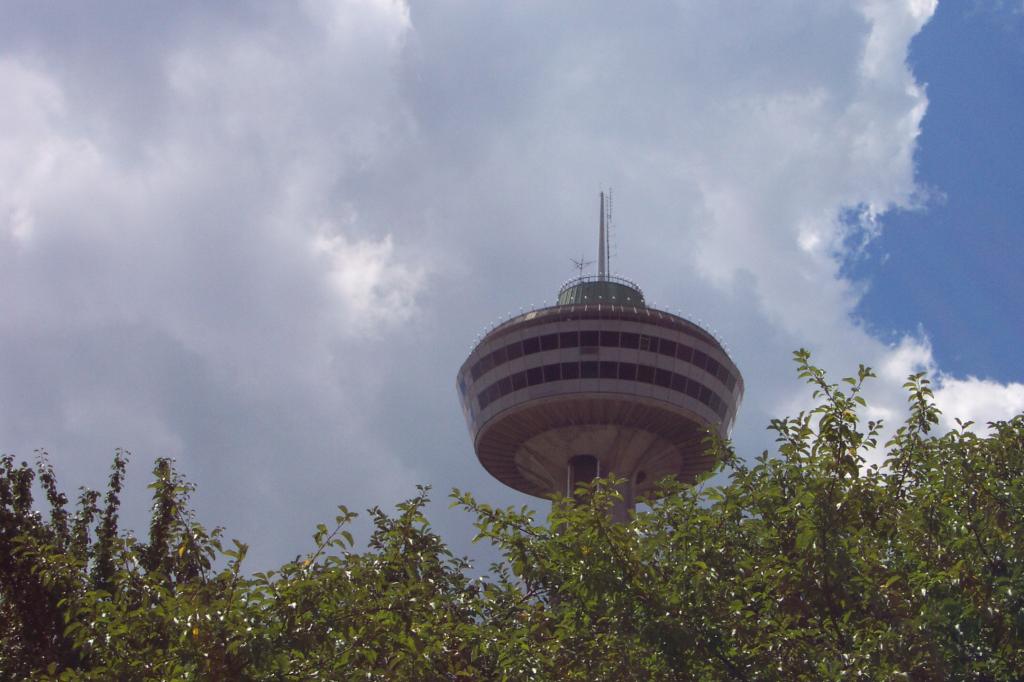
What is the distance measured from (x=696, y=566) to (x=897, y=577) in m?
3.19

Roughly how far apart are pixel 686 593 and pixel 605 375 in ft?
201

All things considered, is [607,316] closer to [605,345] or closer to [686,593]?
[605,345]

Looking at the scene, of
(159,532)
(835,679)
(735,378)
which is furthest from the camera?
(735,378)

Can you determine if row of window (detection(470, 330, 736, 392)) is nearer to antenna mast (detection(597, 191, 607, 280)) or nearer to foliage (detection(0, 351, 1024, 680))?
antenna mast (detection(597, 191, 607, 280))

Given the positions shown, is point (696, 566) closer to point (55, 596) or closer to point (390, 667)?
point (390, 667)

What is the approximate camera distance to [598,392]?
254ft

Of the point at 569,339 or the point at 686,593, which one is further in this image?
the point at 569,339

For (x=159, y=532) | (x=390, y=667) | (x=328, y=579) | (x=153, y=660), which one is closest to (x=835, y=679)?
(x=390, y=667)

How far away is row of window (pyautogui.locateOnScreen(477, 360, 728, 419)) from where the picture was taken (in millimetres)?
77750

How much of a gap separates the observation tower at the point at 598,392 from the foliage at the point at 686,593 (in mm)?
57755

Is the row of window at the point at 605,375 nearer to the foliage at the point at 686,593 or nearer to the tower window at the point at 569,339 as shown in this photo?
the tower window at the point at 569,339

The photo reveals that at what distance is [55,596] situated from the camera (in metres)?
23.1

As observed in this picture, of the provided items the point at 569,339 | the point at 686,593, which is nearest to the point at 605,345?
the point at 569,339

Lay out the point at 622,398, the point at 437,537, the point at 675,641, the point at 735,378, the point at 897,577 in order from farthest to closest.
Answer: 1. the point at 735,378
2. the point at 622,398
3. the point at 437,537
4. the point at 675,641
5. the point at 897,577
